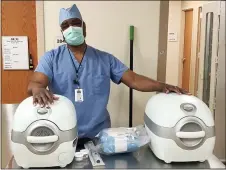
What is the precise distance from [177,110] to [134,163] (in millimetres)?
281

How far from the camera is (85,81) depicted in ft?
4.69

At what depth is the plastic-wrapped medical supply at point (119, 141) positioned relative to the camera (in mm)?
1058

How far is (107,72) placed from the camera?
4.87 ft

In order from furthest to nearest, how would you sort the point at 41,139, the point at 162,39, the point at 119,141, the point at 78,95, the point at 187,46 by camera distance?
the point at 187,46 < the point at 162,39 < the point at 78,95 < the point at 119,141 < the point at 41,139

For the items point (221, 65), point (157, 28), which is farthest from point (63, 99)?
point (221, 65)

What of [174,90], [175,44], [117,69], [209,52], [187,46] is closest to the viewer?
[174,90]

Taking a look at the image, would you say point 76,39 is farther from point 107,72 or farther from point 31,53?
point 31,53

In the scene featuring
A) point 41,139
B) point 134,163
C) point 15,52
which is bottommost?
point 134,163

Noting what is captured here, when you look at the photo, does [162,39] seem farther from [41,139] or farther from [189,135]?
[41,139]

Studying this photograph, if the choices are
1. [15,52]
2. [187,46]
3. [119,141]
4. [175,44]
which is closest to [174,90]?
[119,141]

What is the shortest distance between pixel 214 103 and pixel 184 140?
83.7 inches

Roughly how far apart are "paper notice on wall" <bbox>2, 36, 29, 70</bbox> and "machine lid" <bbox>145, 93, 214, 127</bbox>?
1700 millimetres

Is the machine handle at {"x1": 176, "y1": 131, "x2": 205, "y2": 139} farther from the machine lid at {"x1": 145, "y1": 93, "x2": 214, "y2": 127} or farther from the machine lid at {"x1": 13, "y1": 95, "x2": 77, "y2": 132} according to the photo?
the machine lid at {"x1": 13, "y1": 95, "x2": 77, "y2": 132}

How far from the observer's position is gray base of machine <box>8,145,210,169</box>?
1.03 metres
